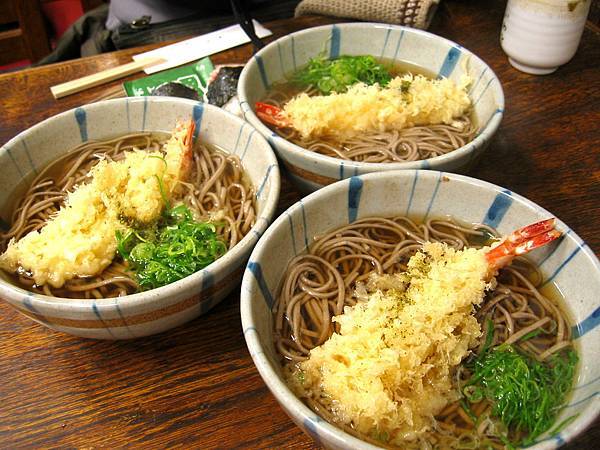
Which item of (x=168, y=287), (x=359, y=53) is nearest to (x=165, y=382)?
(x=168, y=287)

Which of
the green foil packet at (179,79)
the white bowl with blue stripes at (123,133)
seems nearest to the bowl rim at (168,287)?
the white bowl with blue stripes at (123,133)

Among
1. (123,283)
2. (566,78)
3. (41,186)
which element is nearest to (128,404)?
(123,283)

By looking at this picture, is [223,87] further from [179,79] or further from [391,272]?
[391,272]

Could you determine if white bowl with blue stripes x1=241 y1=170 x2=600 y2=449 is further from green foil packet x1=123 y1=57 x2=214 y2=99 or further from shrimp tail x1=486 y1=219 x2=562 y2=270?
green foil packet x1=123 y1=57 x2=214 y2=99

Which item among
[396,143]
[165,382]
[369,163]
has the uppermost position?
[369,163]

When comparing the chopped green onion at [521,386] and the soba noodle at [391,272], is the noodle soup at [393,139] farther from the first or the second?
the chopped green onion at [521,386]

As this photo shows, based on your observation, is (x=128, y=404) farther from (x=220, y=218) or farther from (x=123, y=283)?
(x=220, y=218)
